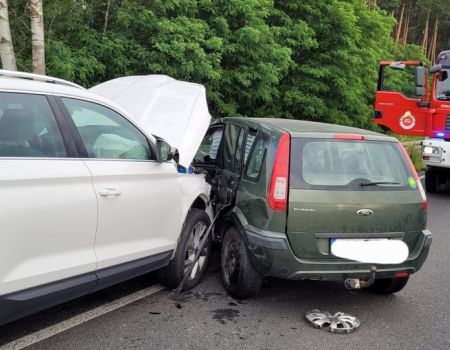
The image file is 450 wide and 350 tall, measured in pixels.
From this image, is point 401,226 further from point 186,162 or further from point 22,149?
point 22,149

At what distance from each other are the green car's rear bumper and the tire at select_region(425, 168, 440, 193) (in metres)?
7.63

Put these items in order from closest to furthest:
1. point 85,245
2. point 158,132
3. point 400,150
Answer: point 85,245
point 400,150
point 158,132

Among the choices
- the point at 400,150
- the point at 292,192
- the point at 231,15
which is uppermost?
the point at 231,15

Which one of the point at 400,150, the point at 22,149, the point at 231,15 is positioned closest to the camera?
the point at 22,149

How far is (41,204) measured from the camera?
304cm

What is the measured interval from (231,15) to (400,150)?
23.5ft

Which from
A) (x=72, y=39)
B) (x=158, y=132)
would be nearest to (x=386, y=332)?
(x=158, y=132)

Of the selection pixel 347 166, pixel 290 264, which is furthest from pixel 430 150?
pixel 290 264

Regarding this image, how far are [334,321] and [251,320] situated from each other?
2.15 ft

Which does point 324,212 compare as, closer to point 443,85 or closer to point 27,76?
point 27,76

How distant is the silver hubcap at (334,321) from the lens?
155 inches

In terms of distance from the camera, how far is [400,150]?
455 cm

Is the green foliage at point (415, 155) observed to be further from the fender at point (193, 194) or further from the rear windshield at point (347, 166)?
the fender at point (193, 194)

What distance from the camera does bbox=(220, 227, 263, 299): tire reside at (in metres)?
4.32
